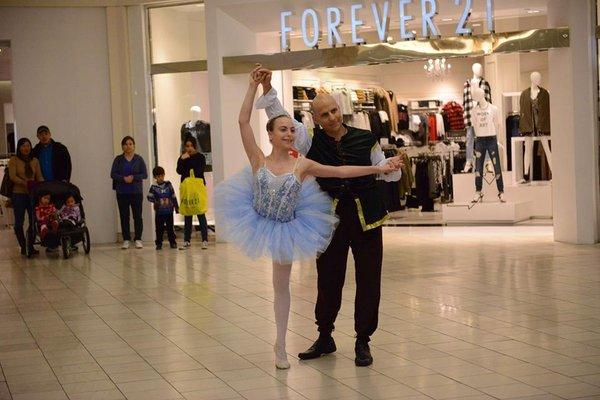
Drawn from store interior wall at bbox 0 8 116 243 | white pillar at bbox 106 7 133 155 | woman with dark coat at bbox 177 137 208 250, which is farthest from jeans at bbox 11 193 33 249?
woman with dark coat at bbox 177 137 208 250

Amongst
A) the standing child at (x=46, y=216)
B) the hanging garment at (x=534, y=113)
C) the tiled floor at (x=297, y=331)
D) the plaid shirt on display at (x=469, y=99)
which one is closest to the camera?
the tiled floor at (x=297, y=331)

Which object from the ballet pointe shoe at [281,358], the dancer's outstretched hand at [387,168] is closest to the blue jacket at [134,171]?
the ballet pointe shoe at [281,358]

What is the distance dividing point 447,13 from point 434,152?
5909 millimetres

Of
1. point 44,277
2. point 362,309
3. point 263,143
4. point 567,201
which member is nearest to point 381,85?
point 263,143

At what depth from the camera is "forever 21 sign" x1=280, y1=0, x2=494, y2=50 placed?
1345 cm

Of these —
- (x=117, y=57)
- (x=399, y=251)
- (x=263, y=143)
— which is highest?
(x=117, y=57)

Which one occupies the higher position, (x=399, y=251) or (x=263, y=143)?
(x=263, y=143)

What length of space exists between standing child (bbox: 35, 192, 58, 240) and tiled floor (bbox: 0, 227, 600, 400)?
3.23ft

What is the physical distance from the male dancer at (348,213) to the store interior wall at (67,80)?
9.91 meters

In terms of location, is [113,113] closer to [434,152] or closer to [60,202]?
[60,202]

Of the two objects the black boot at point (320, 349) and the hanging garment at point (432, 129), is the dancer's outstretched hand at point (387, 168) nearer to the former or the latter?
the black boot at point (320, 349)

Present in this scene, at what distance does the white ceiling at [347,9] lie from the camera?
13992 mm

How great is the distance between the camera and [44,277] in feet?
38.5

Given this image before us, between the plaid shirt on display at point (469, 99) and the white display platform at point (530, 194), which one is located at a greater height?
the plaid shirt on display at point (469, 99)
